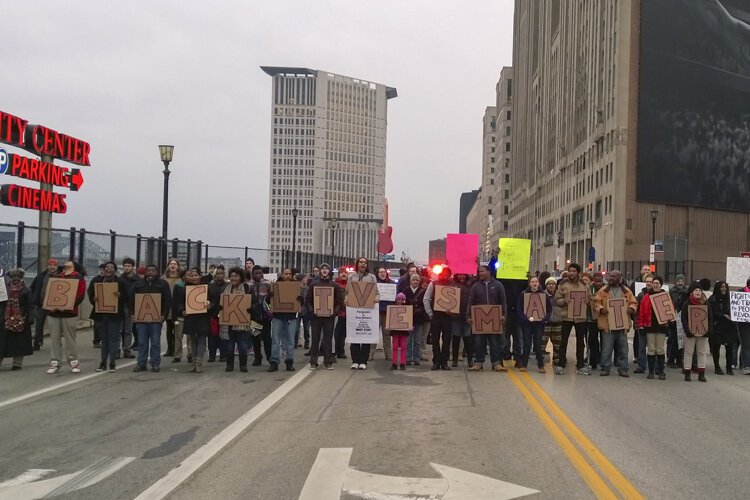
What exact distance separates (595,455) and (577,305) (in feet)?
23.2

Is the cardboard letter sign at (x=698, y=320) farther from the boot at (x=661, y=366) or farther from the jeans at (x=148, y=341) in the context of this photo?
the jeans at (x=148, y=341)

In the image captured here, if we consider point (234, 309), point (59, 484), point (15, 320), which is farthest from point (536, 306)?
point (59, 484)

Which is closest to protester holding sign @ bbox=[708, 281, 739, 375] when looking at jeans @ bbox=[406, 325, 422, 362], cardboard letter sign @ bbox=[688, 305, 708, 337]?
cardboard letter sign @ bbox=[688, 305, 708, 337]

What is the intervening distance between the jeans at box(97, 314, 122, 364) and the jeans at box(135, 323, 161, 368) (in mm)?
371

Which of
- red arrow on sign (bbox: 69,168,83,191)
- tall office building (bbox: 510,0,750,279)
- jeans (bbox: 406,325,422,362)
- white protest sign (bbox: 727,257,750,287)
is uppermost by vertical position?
tall office building (bbox: 510,0,750,279)

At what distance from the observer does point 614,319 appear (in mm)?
13727

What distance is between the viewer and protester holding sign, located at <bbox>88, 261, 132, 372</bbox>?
1320 cm

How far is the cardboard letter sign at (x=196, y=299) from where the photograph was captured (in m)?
13.3

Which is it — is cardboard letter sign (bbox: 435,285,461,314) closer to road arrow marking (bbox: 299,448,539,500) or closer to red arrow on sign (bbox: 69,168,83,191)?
road arrow marking (bbox: 299,448,539,500)

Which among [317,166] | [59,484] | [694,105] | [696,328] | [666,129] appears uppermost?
[317,166]

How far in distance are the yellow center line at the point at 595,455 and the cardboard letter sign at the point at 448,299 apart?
3414mm

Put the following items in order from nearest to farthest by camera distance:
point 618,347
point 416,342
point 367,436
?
1. point 367,436
2. point 618,347
3. point 416,342

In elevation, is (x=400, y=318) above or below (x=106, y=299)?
below

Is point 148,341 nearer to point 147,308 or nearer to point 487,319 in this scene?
point 147,308
